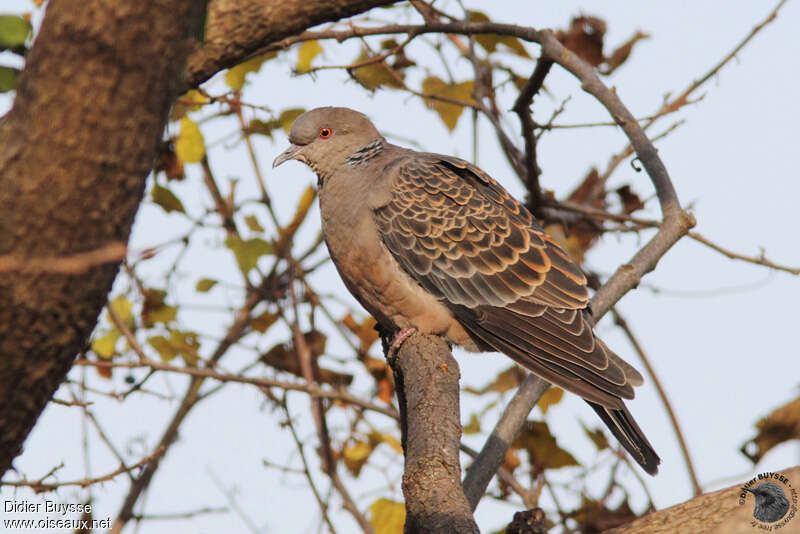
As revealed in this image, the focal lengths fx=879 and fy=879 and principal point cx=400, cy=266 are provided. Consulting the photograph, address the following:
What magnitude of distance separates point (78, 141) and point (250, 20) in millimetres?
1990

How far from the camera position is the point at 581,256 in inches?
210

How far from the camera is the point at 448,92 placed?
4.77 meters

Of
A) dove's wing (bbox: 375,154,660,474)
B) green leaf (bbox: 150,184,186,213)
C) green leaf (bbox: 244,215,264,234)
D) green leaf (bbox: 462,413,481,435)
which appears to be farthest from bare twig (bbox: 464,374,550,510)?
green leaf (bbox: 150,184,186,213)

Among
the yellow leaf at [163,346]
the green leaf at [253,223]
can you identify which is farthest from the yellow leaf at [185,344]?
the green leaf at [253,223]

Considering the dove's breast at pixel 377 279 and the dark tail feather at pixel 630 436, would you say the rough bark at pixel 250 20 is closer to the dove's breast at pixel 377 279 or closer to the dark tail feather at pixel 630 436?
the dove's breast at pixel 377 279

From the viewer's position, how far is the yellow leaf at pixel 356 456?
185 inches

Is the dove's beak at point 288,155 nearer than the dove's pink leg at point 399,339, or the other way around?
the dove's pink leg at point 399,339

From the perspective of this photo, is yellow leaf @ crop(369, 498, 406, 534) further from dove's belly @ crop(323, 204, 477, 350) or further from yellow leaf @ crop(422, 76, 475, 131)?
yellow leaf @ crop(422, 76, 475, 131)

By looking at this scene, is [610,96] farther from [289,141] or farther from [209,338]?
[209,338]

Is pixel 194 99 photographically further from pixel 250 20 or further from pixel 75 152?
pixel 75 152

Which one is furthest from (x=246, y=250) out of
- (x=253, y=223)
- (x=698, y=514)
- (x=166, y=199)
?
(x=698, y=514)

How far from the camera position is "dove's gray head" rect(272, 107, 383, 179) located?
455cm

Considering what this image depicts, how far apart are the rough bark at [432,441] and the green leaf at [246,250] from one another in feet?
4.08

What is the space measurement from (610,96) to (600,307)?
3.20 ft
